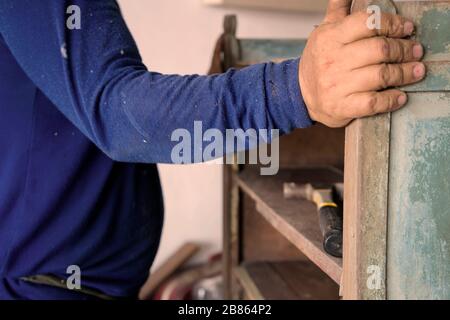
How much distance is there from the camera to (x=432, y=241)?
50cm

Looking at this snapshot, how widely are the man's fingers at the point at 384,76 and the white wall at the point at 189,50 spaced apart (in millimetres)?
1562

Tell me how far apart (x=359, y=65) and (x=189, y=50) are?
5.26ft

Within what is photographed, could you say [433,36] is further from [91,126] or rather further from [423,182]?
[91,126]

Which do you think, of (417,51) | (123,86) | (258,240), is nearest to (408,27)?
(417,51)

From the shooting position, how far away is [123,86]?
54cm

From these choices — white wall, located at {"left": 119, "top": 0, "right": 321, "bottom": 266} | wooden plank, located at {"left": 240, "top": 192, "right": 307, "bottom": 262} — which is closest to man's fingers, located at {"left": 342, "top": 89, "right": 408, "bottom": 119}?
wooden plank, located at {"left": 240, "top": 192, "right": 307, "bottom": 262}

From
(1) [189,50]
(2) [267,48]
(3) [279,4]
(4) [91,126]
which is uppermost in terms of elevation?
(3) [279,4]

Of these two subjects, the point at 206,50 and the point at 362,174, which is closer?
the point at 362,174

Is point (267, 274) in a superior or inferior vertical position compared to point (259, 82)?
inferior

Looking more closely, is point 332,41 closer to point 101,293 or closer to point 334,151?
point 101,293

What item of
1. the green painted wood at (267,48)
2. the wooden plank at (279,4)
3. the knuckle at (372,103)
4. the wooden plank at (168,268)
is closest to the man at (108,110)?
the knuckle at (372,103)

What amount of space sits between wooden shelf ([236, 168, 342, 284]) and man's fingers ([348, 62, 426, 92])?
0.78 feet
